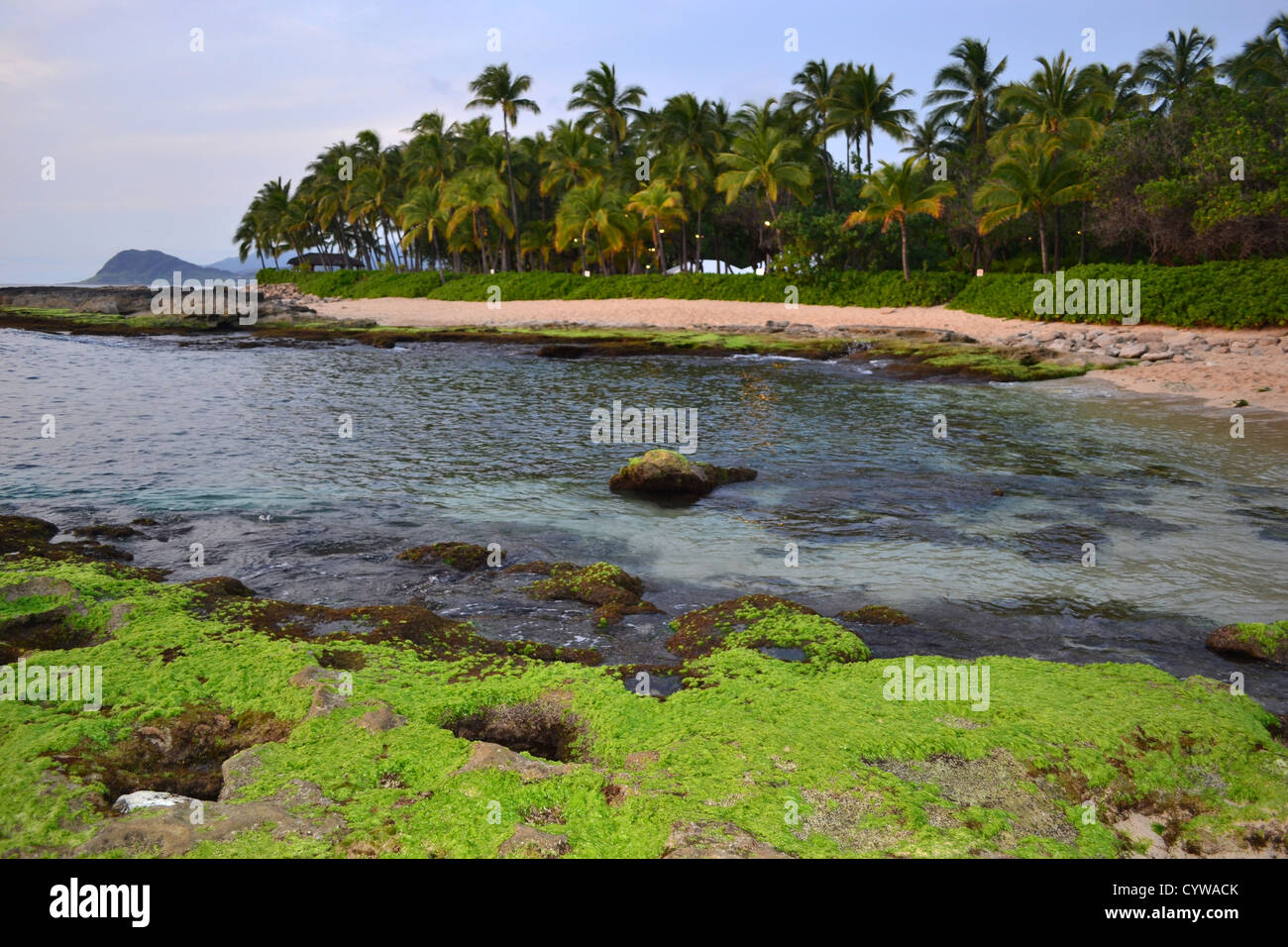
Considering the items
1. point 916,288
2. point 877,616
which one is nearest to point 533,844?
point 877,616

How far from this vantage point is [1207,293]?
Result: 30.2 m

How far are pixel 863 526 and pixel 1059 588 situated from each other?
10.7 feet

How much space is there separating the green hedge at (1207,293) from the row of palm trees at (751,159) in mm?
6316

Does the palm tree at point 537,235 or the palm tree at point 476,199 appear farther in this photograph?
the palm tree at point 537,235

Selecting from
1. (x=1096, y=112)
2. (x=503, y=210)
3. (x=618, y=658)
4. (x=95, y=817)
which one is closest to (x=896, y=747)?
(x=618, y=658)

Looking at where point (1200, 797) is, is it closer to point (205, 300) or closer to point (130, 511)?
point (130, 511)

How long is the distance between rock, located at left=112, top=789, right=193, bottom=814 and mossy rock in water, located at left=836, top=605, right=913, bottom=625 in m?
5.87

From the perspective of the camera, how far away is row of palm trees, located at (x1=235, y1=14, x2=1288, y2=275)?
42.5 m

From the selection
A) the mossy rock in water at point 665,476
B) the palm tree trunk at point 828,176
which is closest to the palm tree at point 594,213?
the palm tree trunk at point 828,176

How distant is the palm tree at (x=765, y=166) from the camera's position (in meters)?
47.1

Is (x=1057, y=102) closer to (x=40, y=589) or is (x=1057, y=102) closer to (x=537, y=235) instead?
(x=537, y=235)

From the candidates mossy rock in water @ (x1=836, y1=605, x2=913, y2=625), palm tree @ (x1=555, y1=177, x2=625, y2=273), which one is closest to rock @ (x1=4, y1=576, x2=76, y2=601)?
mossy rock in water @ (x1=836, y1=605, x2=913, y2=625)

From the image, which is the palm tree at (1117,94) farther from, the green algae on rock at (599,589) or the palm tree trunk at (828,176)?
the green algae on rock at (599,589)

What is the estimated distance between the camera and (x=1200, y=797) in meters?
4.87
